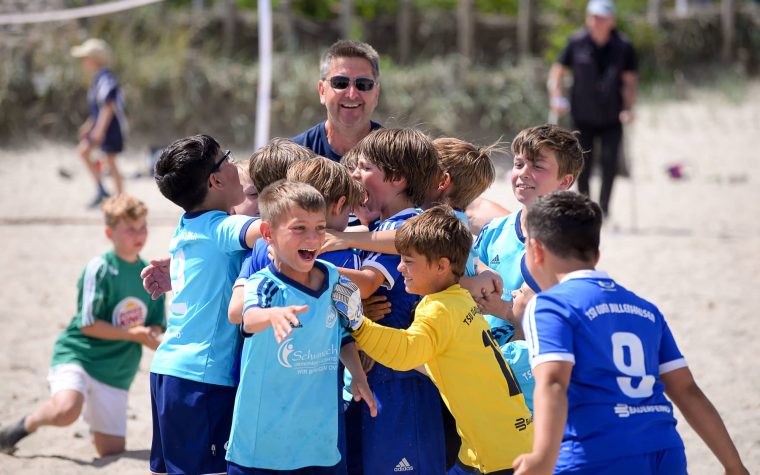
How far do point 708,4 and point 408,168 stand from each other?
54.4ft

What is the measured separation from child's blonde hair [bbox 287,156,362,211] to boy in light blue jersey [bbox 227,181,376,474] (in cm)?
20

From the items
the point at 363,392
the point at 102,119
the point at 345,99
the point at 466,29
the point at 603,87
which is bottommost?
the point at 363,392

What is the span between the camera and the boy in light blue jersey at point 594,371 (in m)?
2.72

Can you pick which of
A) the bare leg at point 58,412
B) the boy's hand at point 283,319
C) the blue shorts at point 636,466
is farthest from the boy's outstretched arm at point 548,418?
the bare leg at point 58,412

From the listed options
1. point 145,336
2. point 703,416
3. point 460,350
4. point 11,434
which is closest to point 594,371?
point 703,416

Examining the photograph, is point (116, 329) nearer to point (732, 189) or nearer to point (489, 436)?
point (489, 436)

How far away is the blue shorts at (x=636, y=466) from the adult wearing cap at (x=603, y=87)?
7.61m

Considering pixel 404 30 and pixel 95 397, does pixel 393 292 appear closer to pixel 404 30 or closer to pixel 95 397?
pixel 95 397

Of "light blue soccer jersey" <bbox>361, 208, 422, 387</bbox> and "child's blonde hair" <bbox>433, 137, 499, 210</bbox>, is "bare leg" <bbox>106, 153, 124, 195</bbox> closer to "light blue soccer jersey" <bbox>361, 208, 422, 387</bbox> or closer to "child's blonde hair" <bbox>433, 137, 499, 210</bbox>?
"child's blonde hair" <bbox>433, 137, 499, 210</bbox>

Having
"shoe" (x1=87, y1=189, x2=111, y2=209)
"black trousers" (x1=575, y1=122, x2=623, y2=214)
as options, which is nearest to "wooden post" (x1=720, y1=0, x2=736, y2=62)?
"black trousers" (x1=575, y1=122, x2=623, y2=214)

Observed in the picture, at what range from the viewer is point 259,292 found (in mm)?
3123

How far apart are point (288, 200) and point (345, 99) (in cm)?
132

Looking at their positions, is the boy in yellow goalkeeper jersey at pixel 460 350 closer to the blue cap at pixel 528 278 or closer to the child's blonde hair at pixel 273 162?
the blue cap at pixel 528 278

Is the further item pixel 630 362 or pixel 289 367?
pixel 289 367
